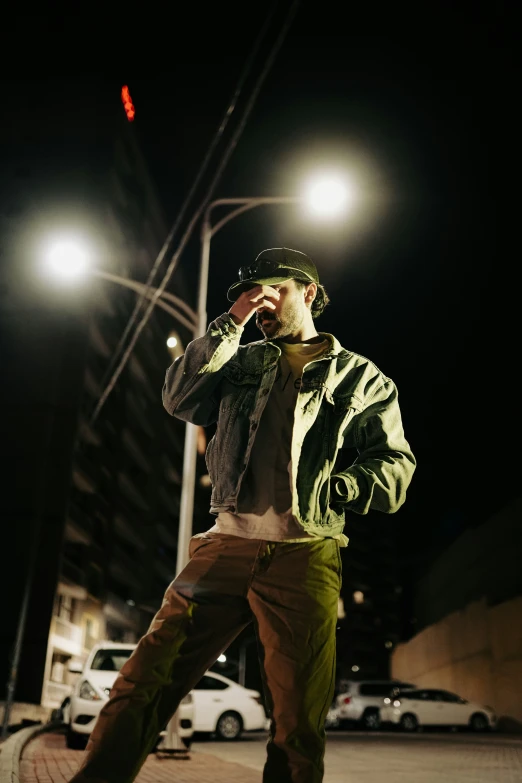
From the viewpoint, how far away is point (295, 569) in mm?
2438

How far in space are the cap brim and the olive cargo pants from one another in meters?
0.85

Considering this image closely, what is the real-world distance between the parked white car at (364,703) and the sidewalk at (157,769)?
50.0ft

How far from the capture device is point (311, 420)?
2650mm

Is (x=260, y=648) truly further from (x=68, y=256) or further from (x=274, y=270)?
(x=68, y=256)

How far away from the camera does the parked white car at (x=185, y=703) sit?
40.5 feet

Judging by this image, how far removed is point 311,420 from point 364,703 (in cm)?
2590

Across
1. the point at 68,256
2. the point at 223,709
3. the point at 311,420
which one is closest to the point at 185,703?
the point at 223,709

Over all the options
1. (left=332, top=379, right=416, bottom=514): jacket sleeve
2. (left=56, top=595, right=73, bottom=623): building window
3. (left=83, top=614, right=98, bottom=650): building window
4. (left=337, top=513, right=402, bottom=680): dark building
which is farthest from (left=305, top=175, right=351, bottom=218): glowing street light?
(left=337, top=513, right=402, bottom=680): dark building

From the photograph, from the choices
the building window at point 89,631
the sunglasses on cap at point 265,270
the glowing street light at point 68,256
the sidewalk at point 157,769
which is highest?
the glowing street light at point 68,256

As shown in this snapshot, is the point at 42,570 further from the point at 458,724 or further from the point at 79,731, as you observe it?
the point at 79,731

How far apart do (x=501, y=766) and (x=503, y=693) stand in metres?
18.8

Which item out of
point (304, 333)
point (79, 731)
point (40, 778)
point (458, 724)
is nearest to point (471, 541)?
point (458, 724)

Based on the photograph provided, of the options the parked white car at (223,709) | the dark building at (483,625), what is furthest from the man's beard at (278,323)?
the dark building at (483,625)

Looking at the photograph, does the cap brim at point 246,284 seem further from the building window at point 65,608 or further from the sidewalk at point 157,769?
the building window at point 65,608
